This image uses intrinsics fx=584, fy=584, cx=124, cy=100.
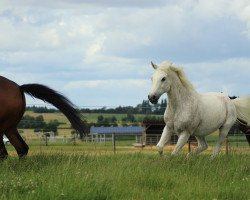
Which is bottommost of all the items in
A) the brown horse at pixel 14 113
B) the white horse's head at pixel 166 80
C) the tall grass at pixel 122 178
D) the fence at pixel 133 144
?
the tall grass at pixel 122 178

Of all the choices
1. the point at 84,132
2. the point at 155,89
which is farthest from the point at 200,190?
the point at 84,132

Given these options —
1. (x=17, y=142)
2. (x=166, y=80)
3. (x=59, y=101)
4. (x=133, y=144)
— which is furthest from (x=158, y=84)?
(x=133, y=144)

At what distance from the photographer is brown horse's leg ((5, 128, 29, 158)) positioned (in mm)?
10969

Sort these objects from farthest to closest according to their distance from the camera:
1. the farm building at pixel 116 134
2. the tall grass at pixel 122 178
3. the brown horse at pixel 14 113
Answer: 1. the farm building at pixel 116 134
2. the brown horse at pixel 14 113
3. the tall grass at pixel 122 178

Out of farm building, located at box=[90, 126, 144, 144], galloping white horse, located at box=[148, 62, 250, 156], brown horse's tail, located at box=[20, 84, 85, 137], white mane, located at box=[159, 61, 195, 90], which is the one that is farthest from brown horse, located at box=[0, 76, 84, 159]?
farm building, located at box=[90, 126, 144, 144]

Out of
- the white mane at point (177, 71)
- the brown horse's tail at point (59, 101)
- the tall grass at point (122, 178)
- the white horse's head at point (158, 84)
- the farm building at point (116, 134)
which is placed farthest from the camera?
the farm building at point (116, 134)

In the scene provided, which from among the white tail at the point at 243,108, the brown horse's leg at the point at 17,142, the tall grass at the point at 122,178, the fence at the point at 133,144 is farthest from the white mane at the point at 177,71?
the fence at the point at 133,144

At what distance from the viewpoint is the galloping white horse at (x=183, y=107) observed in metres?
11.0

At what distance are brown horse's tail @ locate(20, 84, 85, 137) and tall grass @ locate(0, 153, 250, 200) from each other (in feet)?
4.35

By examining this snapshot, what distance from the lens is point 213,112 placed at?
11.9 meters

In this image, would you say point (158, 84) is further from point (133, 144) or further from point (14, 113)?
point (133, 144)

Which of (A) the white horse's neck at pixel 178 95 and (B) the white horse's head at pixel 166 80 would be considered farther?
(A) the white horse's neck at pixel 178 95

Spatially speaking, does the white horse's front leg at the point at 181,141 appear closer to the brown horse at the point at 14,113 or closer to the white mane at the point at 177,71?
the white mane at the point at 177,71

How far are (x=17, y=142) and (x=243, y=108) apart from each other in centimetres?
524
